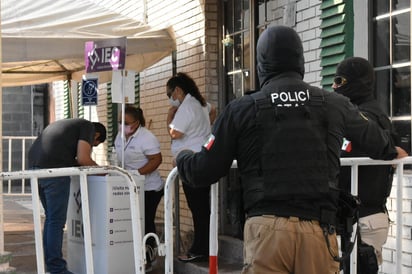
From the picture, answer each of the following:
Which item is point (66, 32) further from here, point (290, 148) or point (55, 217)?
point (290, 148)

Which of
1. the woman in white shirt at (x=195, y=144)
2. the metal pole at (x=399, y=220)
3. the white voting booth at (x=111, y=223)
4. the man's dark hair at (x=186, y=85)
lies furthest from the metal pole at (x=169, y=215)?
the man's dark hair at (x=186, y=85)

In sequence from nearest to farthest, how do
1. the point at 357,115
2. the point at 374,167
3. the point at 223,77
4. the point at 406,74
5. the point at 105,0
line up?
the point at 357,115 < the point at 374,167 < the point at 406,74 < the point at 223,77 < the point at 105,0

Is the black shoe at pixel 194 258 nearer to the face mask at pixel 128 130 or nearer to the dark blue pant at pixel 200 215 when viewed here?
the dark blue pant at pixel 200 215

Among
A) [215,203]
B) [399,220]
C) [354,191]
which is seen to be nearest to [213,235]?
[215,203]

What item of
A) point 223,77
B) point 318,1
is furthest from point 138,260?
point 223,77

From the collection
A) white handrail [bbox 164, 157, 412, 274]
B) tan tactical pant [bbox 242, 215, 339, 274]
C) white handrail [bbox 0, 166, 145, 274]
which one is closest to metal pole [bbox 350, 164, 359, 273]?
white handrail [bbox 164, 157, 412, 274]

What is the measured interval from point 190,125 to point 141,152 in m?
0.73

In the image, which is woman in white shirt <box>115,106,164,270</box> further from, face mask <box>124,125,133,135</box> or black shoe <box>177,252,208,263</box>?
black shoe <box>177,252,208,263</box>

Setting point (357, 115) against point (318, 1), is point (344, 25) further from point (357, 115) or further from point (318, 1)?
point (357, 115)

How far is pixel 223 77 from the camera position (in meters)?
7.59

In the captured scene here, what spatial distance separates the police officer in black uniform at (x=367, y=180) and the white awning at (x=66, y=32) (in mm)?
3817

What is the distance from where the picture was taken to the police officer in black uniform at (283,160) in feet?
8.64

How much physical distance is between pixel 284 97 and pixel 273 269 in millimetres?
695

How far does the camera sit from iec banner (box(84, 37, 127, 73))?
6.34 m
